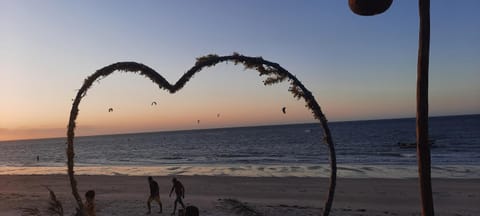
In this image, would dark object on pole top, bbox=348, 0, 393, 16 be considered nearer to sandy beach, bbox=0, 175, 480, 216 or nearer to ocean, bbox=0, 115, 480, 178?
sandy beach, bbox=0, 175, 480, 216

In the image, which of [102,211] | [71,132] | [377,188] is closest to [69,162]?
[71,132]

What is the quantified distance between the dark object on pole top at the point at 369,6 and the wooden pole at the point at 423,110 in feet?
1.32

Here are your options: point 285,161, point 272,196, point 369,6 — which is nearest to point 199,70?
point 369,6

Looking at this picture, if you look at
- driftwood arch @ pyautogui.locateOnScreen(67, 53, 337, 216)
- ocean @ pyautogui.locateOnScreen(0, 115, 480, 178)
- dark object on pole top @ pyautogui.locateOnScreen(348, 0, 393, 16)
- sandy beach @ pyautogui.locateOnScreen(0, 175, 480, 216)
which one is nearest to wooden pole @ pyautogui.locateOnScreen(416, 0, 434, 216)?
dark object on pole top @ pyautogui.locateOnScreen(348, 0, 393, 16)

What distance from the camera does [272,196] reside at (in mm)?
23250

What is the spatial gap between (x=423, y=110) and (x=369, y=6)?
1139mm

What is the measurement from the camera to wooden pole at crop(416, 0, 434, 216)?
4.64 m

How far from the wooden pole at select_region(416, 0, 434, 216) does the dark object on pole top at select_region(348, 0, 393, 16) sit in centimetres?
40

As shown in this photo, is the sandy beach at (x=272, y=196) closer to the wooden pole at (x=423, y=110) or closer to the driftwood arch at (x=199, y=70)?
the driftwood arch at (x=199, y=70)

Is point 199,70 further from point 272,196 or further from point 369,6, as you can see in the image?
point 272,196

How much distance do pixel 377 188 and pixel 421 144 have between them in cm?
2122

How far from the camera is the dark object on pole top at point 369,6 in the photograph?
15.1 feet

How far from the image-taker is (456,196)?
71.9 ft

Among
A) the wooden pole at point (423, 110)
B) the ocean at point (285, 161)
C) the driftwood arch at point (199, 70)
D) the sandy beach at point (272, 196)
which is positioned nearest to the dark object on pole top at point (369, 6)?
the wooden pole at point (423, 110)
